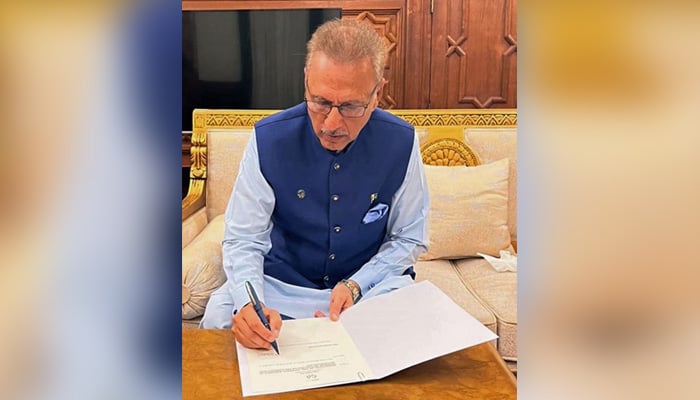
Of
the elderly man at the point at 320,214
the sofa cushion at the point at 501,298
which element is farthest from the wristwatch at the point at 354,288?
the sofa cushion at the point at 501,298

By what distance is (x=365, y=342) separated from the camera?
597mm

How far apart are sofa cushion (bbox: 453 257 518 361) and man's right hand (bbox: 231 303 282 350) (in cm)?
21

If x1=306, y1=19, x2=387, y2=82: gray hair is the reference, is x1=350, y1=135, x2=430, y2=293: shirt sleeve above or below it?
below

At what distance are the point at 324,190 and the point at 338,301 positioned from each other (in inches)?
4.6

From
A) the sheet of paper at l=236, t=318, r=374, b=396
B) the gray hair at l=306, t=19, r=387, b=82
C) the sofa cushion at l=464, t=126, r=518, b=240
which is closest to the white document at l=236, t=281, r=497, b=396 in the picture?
the sheet of paper at l=236, t=318, r=374, b=396

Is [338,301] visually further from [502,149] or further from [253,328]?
[502,149]

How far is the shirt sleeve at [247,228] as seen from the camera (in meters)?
0.62

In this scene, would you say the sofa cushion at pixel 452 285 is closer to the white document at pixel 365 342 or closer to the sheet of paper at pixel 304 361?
the white document at pixel 365 342

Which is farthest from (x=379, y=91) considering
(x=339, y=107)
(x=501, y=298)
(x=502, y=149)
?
(x=501, y=298)

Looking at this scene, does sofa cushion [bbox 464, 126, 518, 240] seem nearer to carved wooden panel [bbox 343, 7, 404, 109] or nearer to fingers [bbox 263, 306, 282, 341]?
carved wooden panel [bbox 343, 7, 404, 109]

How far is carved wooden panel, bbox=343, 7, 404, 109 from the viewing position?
0.60 m
